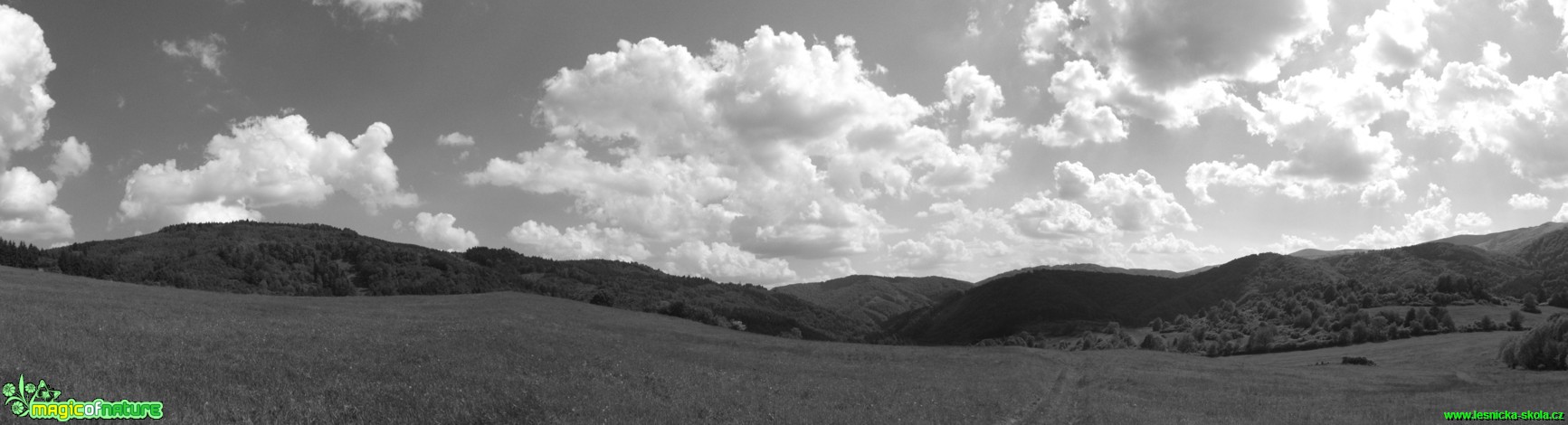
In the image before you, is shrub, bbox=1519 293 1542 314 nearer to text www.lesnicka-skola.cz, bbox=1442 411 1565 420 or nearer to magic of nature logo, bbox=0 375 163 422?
text www.lesnicka-skola.cz, bbox=1442 411 1565 420

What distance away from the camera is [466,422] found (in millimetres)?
15430

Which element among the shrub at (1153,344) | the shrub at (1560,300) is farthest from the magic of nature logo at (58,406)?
the shrub at (1560,300)

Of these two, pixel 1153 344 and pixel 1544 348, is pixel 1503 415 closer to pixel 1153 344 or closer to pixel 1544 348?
pixel 1544 348

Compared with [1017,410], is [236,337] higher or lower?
higher

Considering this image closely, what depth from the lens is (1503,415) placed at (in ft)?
84.1

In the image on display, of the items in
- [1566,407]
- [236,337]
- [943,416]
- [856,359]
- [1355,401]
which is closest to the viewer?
[943,416]

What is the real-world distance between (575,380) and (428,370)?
14.1 feet

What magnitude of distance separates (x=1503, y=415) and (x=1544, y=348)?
128ft

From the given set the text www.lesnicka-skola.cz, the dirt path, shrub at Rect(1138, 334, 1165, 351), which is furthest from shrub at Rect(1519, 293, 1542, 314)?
the dirt path

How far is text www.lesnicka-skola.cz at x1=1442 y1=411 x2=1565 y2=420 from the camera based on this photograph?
24672 mm

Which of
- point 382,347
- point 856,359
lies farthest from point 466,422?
point 856,359

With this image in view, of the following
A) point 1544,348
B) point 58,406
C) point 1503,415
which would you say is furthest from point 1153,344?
point 58,406

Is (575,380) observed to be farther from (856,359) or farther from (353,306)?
(353,306)

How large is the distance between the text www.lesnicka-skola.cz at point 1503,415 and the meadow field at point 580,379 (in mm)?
612
